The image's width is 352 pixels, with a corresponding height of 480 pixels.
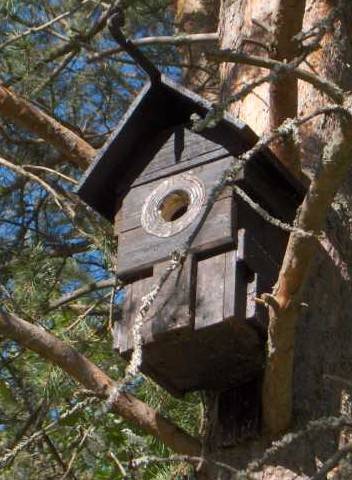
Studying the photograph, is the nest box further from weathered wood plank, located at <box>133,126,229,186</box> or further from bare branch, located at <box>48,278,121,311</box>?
bare branch, located at <box>48,278,121,311</box>

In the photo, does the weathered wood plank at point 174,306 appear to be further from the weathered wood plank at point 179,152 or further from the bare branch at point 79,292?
the bare branch at point 79,292

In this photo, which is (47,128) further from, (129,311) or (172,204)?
(129,311)

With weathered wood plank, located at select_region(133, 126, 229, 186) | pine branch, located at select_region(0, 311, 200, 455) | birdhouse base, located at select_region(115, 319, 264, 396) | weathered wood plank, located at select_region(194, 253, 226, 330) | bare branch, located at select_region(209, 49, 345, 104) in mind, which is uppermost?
weathered wood plank, located at select_region(133, 126, 229, 186)

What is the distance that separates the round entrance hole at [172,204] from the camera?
319cm

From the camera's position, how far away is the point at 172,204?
3207 mm

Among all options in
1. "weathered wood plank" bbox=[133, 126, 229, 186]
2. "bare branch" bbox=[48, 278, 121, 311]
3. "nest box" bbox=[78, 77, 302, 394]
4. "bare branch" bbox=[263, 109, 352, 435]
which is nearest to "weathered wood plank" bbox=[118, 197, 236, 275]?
"nest box" bbox=[78, 77, 302, 394]

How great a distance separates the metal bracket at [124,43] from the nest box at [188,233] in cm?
5

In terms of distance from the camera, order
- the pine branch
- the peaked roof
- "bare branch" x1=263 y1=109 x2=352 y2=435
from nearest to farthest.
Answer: "bare branch" x1=263 y1=109 x2=352 y2=435 < the pine branch < the peaked roof

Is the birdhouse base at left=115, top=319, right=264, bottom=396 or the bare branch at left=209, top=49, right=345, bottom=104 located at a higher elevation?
the bare branch at left=209, top=49, right=345, bottom=104

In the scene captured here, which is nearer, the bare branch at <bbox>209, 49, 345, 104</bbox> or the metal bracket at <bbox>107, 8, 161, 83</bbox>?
the bare branch at <bbox>209, 49, 345, 104</bbox>

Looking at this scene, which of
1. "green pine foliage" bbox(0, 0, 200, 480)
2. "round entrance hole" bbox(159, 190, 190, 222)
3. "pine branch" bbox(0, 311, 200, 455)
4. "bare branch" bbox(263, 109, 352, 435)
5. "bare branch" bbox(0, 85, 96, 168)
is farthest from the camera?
"green pine foliage" bbox(0, 0, 200, 480)

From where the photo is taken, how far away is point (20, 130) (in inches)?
191

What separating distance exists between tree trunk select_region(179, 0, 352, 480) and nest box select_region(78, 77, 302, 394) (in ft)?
0.36

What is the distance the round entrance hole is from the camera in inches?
126
